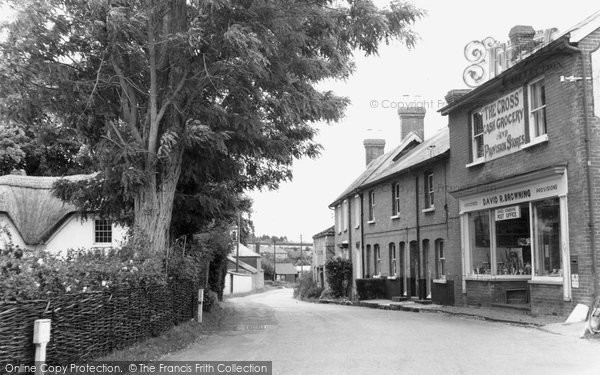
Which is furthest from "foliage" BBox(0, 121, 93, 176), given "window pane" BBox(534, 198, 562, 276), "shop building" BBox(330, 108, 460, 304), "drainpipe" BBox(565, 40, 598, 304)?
"drainpipe" BBox(565, 40, 598, 304)

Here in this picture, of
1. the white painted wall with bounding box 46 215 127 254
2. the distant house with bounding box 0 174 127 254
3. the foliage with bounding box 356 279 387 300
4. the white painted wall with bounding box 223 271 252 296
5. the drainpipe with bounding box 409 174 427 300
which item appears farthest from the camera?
the white painted wall with bounding box 223 271 252 296

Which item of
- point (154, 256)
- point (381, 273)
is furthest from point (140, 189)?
point (381, 273)

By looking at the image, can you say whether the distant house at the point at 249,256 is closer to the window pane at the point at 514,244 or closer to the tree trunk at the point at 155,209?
the window pane at the point at 514,244

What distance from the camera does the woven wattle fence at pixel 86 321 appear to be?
7184 millimetres

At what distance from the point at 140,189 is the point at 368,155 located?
33.1 meters

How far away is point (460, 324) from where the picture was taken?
1619 cm

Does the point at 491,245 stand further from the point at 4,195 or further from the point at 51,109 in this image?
the point at 4,195

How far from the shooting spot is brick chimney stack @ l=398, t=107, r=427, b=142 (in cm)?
3766

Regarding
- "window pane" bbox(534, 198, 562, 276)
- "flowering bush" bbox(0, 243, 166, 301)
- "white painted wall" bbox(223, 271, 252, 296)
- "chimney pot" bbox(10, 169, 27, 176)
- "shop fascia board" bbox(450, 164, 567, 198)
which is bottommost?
"white painted wall" bbox(223, 271, 252, 296)

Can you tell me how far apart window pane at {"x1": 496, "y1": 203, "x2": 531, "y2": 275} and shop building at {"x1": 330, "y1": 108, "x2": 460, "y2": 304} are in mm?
2939

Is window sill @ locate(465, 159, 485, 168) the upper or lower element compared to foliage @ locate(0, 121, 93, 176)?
lower

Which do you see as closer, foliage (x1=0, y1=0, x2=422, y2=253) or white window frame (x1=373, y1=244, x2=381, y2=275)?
foliage (x1=0, y1=0, x2=422, y2=253)

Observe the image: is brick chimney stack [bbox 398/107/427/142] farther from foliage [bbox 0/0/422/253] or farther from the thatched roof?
foliage [bbox 0/0/422/253]

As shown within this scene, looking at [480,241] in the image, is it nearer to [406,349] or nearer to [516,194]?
[516,194]
